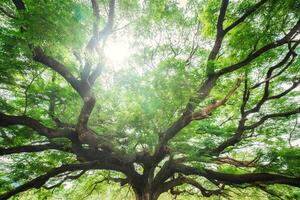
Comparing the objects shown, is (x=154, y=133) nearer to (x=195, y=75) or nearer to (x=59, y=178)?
(x=195, y=75)

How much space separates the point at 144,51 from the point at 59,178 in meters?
5.45

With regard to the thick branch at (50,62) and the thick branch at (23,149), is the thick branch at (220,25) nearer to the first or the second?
the thick branch at (50,62)

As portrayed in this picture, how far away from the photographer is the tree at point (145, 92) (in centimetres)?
402

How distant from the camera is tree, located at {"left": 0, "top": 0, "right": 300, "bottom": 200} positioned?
13.2 feet

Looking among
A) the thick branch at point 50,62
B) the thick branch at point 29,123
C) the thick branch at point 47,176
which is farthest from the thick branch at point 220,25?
the thick branch at point 47,176

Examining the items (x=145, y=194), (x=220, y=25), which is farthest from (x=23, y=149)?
(x=220, y=25)

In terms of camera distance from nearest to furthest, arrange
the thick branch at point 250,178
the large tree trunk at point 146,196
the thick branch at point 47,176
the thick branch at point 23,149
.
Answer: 1. the thick branch at point 23,149
2. the thick branch at point 250,178
3. the thick branch at point 47,176
4. the large tree trunk at point 146,196

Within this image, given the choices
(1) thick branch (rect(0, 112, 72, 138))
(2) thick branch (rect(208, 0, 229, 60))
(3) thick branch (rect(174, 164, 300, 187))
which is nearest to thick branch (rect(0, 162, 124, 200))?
(1) thick branch (rect(0, 112, 72, 138))

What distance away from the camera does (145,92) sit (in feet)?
14.9

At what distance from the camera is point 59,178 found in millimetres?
8305

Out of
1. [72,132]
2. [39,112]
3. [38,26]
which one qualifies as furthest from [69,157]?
[38,26]

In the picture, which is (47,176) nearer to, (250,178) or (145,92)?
(145,92)

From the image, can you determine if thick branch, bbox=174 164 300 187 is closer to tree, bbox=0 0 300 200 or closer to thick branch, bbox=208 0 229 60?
tree, bbox=0 0 300 200

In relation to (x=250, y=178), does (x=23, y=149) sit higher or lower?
lower
